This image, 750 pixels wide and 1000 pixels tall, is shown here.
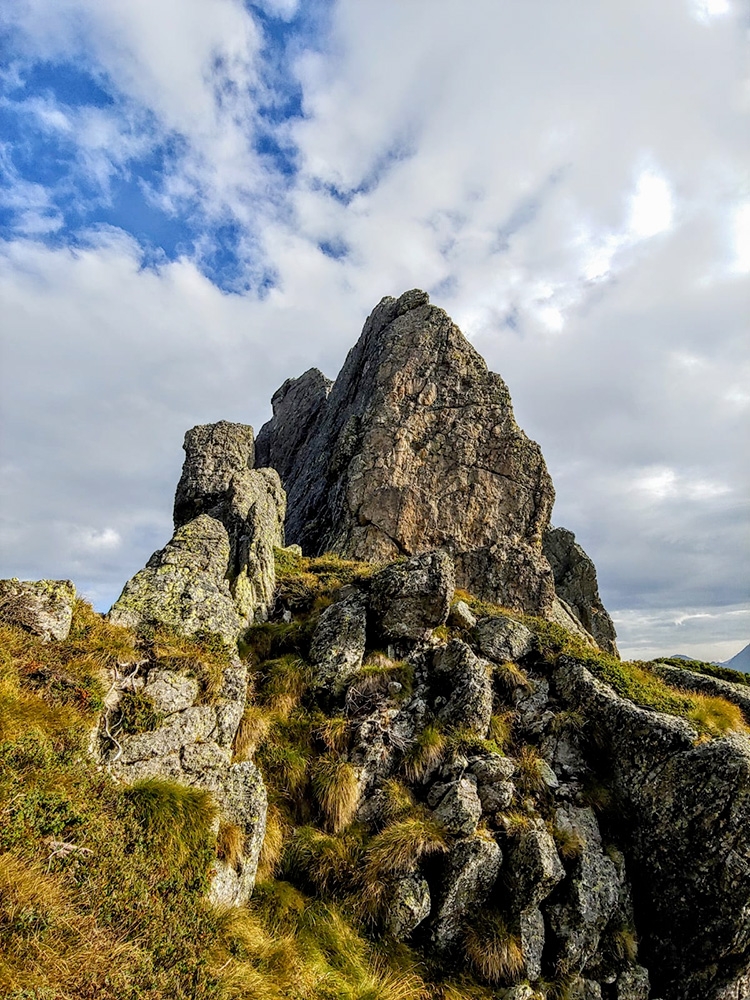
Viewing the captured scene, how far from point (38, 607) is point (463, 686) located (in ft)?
34.0

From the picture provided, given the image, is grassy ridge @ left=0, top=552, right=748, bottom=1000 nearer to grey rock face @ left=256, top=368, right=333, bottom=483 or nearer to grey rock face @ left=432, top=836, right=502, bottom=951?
grey rock face @ left=432, top=836, right=502, bottom=951

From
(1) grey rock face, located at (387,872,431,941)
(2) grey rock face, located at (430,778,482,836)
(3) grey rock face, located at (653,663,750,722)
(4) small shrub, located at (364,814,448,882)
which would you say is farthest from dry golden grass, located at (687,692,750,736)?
(1) grey rock face, located at (387,872,431,941)

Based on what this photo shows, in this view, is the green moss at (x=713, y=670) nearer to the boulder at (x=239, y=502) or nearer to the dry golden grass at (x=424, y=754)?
the dry golden grass at (x=424, y=754)

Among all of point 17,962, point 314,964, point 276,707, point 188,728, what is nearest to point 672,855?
point 314,964

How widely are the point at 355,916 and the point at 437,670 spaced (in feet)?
21.3

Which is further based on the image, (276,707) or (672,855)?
(276,707)

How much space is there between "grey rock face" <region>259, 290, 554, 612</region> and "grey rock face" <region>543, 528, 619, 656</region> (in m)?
16.7

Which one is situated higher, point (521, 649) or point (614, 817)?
point (521, 649)

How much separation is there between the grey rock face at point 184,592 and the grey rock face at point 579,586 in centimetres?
3569

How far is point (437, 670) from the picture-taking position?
48.6 feet

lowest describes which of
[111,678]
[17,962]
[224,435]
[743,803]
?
[743,803]

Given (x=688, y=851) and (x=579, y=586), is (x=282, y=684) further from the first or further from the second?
(x=579, y=586)

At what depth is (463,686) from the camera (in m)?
13.7

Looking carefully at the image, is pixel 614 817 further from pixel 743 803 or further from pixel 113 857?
pixel 113 857
